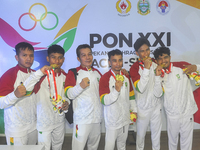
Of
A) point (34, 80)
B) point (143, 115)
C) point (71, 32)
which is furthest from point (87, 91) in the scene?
point (71, 32)

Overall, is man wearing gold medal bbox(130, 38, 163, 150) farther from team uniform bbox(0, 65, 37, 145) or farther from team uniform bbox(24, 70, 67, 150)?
team uniform bbox(0, 65, 37, 145)

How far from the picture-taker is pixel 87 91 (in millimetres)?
2252

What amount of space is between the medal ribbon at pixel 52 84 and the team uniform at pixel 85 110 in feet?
0.58

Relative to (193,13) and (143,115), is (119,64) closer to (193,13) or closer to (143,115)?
(143,115)

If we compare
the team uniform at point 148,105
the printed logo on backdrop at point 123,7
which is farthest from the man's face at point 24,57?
the printed logo on backdrop at point 123,7

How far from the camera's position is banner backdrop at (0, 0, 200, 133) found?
3.42 metres

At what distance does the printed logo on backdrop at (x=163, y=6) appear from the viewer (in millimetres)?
3424

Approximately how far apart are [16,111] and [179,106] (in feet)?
7.48

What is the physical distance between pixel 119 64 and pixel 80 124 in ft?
3.30

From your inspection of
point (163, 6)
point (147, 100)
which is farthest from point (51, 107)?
point (163, 6)

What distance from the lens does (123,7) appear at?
A: 11.2 ft

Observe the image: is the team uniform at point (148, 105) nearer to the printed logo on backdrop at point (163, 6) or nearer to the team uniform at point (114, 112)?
the team uniform at point (114, 112)

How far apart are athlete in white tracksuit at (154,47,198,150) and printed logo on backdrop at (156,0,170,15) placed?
1.43m

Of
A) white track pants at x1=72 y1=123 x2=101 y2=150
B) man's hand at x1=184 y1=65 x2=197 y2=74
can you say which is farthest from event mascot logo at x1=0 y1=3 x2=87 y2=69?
man's hand at x1=184 y1=65 x2=197 y2=74
